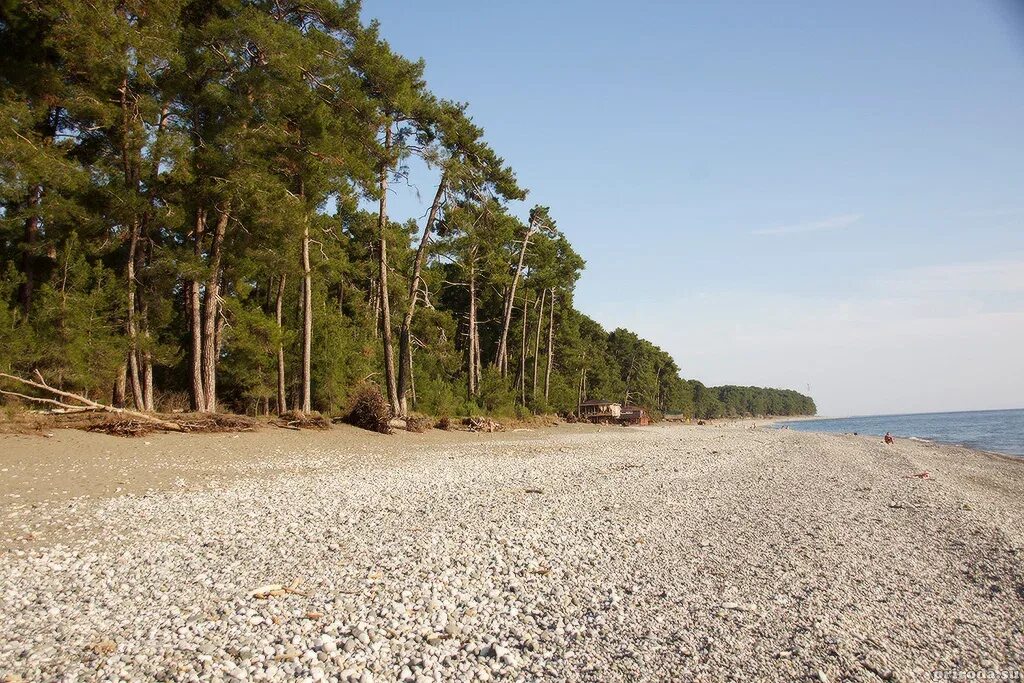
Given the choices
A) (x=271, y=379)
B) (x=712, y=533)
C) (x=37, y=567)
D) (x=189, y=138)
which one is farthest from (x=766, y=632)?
(x=271, y=379)

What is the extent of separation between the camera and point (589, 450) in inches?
727

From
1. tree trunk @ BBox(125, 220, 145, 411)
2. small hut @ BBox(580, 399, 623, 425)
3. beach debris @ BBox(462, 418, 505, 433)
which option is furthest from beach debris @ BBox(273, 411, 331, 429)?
small hut @ BBox(580, 399, 623, 425)

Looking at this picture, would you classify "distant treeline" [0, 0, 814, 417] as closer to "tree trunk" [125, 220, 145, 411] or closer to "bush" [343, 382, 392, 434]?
"tree trunk" [125, 220, 145, 411]

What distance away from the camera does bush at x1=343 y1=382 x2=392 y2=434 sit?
18.8 meters

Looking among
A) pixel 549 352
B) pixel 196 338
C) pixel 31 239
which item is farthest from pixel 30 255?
pixel 549 352

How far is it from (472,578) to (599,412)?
42634 mm

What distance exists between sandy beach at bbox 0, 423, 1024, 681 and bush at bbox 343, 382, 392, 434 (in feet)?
25.6

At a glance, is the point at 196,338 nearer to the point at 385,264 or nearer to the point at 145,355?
the point at 145,355

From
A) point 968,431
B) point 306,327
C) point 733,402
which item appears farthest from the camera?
point 733,402

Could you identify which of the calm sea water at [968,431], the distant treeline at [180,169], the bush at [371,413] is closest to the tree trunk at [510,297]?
the distant treeline at [180,169]

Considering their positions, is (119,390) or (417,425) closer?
(119,390)

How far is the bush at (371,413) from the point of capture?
738 inches

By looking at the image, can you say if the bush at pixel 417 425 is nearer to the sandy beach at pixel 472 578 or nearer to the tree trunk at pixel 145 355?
the tree trunk at pixel 145 355

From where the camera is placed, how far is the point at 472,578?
543cm
